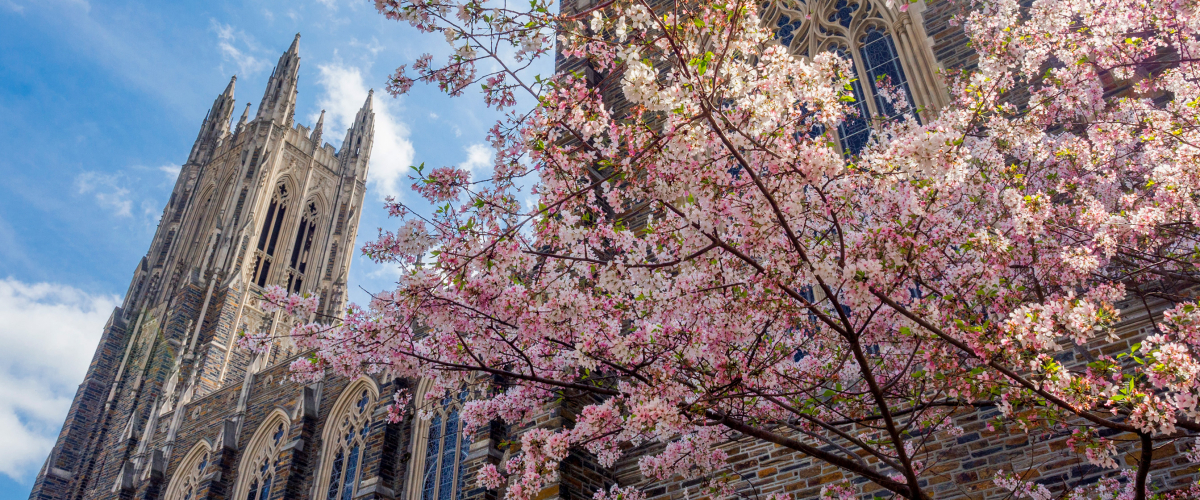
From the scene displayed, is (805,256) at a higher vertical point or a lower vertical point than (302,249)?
lower

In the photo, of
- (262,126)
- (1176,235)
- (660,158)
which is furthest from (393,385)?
(262,126)

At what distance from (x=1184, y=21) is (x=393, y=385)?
551 inches

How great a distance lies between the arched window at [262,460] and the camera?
60.8 ft

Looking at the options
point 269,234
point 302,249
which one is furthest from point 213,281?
point 302,249

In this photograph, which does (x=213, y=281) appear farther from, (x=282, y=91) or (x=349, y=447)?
(x=349, y=447)

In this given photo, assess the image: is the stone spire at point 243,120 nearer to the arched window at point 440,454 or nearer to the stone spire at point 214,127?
the stone spire at point 214,127

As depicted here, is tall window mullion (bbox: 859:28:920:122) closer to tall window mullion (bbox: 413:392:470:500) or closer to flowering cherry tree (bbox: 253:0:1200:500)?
flowering cherry tree (bbox: 253:0:1200:500)

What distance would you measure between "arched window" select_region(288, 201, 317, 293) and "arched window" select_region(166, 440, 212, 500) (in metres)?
21.2

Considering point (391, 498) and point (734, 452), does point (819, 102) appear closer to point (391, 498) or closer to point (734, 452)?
point (734, 452)

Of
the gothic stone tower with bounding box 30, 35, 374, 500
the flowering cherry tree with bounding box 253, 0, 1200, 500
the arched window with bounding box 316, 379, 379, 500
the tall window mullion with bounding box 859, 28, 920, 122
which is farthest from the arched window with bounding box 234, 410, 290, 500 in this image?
the tall window mullion with bounding box 859, 28, 920, 122

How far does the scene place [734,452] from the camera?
822 cm

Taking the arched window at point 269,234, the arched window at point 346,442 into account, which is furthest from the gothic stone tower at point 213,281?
the arched window at point 346,442

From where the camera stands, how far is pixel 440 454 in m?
14.9

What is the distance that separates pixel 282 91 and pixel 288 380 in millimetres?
33614
